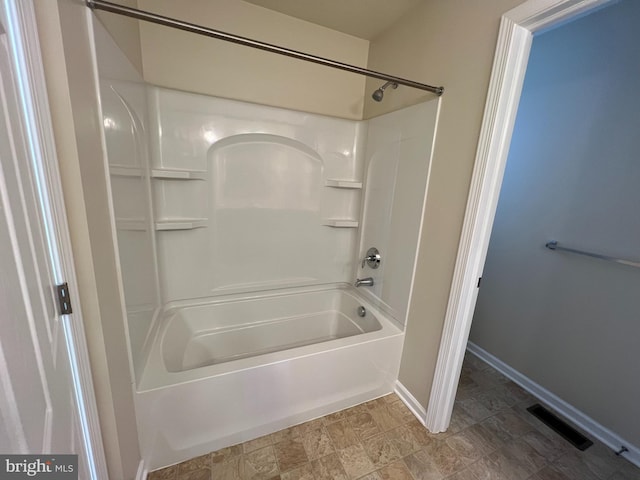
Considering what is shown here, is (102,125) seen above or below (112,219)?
above

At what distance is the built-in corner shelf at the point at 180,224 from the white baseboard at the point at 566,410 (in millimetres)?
2613

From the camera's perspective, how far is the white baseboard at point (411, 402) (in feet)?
5.37

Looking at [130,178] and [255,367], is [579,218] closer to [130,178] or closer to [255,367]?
[255,367]

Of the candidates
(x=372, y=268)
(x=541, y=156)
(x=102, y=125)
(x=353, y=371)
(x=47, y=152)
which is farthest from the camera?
(x=372, y=268)

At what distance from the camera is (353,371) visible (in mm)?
1645

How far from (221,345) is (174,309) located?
44 centimetres

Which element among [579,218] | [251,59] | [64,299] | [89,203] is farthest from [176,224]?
[579,218]

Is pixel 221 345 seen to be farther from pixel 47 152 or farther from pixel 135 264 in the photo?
pixel 47 152

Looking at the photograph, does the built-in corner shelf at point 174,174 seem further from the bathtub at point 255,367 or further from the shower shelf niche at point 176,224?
the bathtub at point 255,367

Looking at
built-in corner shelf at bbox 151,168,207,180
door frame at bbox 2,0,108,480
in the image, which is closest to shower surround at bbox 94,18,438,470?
built-in corner shelf at bbox 151,168,207,180

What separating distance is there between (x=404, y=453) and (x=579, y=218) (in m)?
1.82

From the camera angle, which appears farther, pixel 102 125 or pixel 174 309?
pixel 174 309

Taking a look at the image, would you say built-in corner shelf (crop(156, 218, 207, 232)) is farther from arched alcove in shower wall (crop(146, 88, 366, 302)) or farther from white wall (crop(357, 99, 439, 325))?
white wall (crop(357, 99, 439, 325))

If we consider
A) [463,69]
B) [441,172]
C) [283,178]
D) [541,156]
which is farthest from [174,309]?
[541,156]
